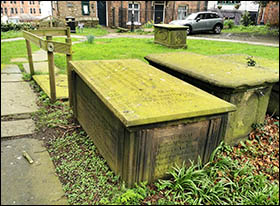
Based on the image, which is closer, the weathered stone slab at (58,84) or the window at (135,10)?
the weathered stone slab at (58,84)

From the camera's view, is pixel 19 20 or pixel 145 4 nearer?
pixel 19 20

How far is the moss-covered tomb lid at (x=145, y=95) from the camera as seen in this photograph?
1913mm

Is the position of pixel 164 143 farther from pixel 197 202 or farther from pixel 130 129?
pixel 197 202

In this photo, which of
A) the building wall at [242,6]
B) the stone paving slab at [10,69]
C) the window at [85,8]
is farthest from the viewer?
the building wall at [242,6]

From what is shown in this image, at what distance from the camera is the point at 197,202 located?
6.93ft

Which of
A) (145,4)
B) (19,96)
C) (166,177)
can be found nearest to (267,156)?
(166,177)

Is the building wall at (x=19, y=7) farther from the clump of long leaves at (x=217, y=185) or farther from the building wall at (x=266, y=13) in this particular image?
the building wall at (x=266, y=13)

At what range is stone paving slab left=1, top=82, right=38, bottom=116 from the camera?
3251 millimetres

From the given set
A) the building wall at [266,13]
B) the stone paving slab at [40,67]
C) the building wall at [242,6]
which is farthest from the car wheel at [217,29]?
the stone paving slab at [40,67]

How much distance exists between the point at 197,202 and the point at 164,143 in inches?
21.5

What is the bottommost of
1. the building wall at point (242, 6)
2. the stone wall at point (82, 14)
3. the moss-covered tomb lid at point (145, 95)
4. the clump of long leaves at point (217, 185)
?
the clump of long leaves at point (217, 185)

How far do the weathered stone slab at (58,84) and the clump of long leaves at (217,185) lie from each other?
2.63 metres

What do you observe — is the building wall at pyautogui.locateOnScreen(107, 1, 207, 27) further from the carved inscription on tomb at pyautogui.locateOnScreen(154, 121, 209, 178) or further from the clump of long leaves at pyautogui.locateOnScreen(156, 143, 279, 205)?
the carved inscription on tomb at pyautogui.locateOnScreen(154, 121, 209, 178)

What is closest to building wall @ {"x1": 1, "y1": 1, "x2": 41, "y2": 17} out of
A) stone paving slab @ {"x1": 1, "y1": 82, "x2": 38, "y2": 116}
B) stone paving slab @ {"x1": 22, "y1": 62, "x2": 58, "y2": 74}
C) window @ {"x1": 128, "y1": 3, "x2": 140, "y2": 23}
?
stone paving slab @ {"x1": 1, "y1": 82, "x2": 38, "y2": 116}
